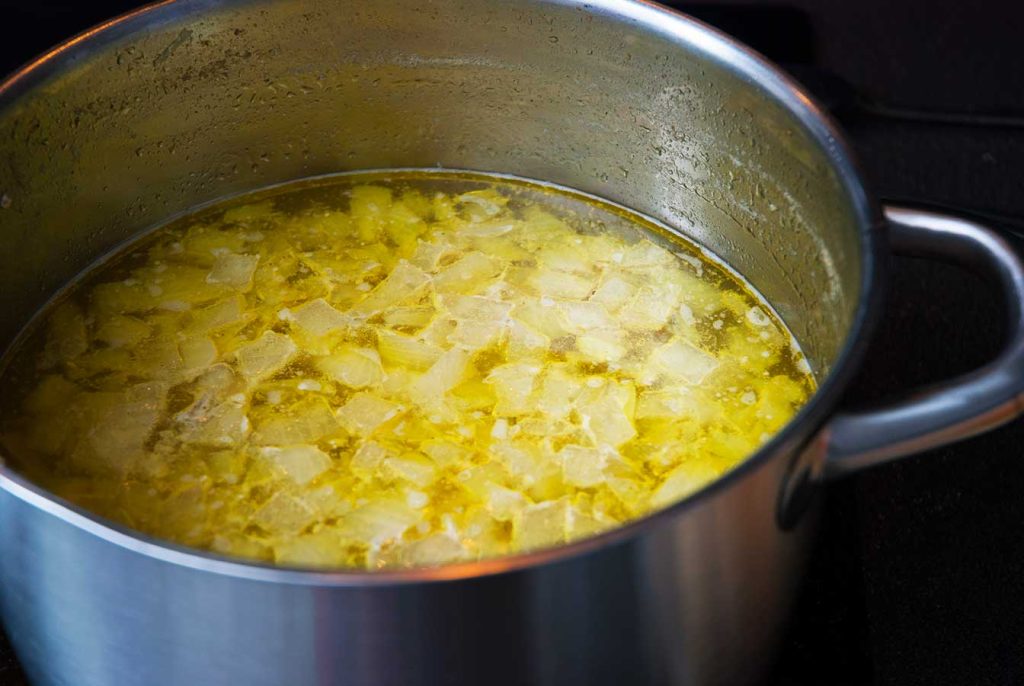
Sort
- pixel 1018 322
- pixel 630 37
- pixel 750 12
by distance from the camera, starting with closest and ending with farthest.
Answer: pixel 1018 322 < pixel 630 37 < pixel 750 12

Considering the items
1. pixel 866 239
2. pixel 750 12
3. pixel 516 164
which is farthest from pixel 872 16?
pixel 866 239

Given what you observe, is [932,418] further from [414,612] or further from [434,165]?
[434,165]

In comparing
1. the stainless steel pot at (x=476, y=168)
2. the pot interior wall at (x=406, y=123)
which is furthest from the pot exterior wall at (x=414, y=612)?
the pot interior wall at (x=406, y=123)

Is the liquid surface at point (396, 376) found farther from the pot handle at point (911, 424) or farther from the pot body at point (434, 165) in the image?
the pot handle at point (911, 424)

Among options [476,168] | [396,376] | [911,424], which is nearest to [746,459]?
[911,424]

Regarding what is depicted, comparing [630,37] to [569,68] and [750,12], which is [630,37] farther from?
[750,12]

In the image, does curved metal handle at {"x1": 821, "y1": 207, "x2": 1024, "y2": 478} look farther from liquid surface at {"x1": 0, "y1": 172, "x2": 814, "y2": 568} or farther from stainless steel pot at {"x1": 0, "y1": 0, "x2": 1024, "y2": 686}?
liquid surface at {"x1": 0, "y1": 172, "x2": 814, "y2": 568}

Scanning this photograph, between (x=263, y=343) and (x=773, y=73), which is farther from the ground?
(x=773, y=73)

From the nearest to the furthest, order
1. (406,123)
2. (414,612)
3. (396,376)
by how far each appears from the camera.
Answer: (414,612)
(396,376)
(406,123)
